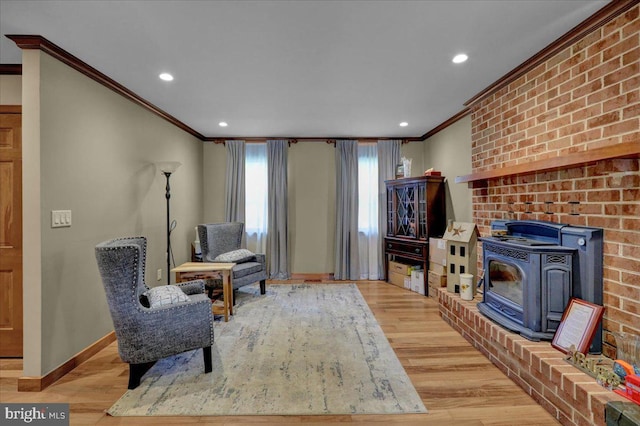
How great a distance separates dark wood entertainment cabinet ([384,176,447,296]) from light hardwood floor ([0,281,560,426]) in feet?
5.20

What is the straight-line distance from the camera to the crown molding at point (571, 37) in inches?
71.8

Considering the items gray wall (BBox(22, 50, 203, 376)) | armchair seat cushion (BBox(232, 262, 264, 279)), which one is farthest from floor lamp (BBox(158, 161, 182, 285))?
armchair seat cushion (BBox(232, 262, 264, 279))

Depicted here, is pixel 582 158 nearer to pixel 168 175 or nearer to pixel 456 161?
pixel 456 161

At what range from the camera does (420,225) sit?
4.49m

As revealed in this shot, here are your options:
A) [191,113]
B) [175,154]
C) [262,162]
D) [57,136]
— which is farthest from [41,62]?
[262,162]

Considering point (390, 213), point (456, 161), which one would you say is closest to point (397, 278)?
point (390, 213)

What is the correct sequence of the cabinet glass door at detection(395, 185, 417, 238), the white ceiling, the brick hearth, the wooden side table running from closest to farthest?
the brick hearth
the white ceiling
the wooden side table
the cabinet glass door at detection(395, 185, 417, 238)

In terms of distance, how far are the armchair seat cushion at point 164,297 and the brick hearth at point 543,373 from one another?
2.50 meters

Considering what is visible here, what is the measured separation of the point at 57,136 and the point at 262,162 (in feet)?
10.5

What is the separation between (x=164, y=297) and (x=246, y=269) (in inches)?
70.7

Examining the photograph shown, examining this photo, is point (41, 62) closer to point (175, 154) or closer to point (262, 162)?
point (175, 154)

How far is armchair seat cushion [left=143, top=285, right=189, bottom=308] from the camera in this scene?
7.38 ft

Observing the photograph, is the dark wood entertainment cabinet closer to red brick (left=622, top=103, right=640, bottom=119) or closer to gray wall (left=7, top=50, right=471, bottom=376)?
gray wall (left=7, top=50, right=471, bottom=376)

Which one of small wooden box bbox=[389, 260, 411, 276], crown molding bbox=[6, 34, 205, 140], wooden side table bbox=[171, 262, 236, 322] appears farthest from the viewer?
small wooden box bbox=[389, 260, 411, 276]
